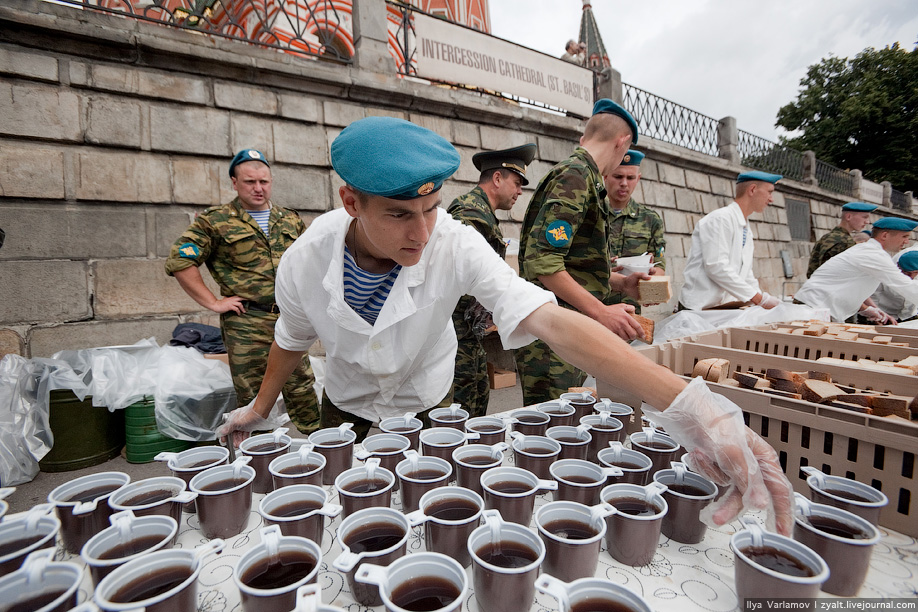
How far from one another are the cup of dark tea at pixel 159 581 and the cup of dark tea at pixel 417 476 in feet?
1.44

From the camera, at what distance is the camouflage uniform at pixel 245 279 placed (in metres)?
3.50

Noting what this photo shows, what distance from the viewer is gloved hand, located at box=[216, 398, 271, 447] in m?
1.75

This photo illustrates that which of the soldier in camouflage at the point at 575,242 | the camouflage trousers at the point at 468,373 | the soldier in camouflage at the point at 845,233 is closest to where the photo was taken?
the soldier in camouflage at the point at 575,242

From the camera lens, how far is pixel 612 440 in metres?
1.45

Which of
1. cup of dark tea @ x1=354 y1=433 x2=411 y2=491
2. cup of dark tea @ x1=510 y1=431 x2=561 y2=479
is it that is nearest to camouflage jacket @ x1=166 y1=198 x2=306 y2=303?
cup of dark tea @ x1=354 y1=433 x2=411 y2=491

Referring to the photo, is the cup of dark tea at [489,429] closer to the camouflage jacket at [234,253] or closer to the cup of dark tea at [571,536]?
the cup of dark tea at [571,536]

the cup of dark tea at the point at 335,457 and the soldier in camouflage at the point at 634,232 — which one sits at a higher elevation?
the soldier in camouflage at the point at 634,232

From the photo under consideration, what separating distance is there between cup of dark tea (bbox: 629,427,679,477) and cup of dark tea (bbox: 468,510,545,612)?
21.4 inches

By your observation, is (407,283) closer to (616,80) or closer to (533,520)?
(533,520)

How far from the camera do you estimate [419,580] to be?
0.83 metres

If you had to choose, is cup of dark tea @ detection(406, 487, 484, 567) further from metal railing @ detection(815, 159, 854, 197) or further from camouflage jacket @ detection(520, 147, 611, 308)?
metal railing @ detection(815, 159, 854, 197)

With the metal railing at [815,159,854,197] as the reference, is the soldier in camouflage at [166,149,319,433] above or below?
below

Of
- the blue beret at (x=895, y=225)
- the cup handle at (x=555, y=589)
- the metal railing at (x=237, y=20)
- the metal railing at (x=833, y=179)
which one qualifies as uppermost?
the metal railing at (x=833, y=179)

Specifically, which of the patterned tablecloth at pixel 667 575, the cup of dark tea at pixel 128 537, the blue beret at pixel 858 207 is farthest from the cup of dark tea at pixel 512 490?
the blue beret at pixel 858 207
